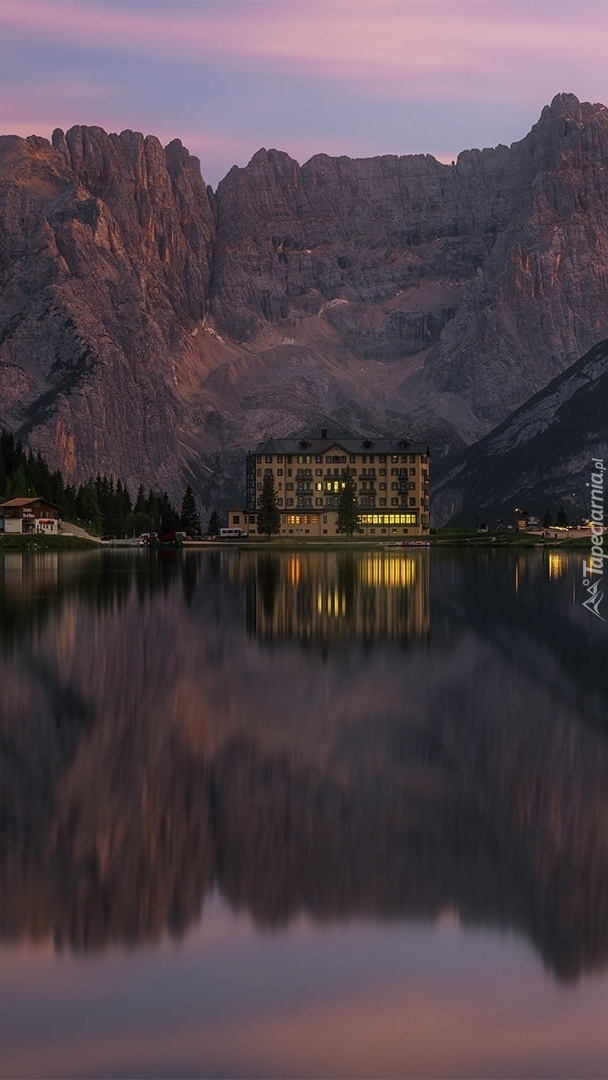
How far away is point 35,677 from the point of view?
166 ft

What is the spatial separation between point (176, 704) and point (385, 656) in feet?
56.3

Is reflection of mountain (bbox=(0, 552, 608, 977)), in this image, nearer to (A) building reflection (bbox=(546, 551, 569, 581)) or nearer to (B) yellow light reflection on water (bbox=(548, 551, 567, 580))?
(A) building reflection (bbox=(546, 551, 569, 581))

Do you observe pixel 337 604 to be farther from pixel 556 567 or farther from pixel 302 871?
pixel 556 567

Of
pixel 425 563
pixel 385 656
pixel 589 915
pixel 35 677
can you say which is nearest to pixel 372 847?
pixel 589 915

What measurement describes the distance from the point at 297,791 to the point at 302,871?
6770 millimetres

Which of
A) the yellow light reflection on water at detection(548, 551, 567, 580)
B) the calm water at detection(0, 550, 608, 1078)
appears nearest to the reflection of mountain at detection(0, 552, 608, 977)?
the calm water at detection(0, 550, 608, 1078)

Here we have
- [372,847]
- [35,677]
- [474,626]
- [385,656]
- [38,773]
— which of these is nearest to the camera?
[372,847]

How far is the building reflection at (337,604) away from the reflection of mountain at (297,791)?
907 cm

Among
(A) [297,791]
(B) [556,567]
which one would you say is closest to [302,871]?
(A) [297,791]

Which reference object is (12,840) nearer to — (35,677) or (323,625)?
(35,677)

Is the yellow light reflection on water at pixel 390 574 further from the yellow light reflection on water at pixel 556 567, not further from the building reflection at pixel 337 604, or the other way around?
the yellow light reflection on water at pixel 556 567

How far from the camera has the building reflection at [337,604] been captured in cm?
7162

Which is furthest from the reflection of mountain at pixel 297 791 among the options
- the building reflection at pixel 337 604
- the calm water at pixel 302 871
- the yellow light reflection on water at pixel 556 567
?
the yellow light reflection on water at pixel 556 567

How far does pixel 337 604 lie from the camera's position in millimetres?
93000
